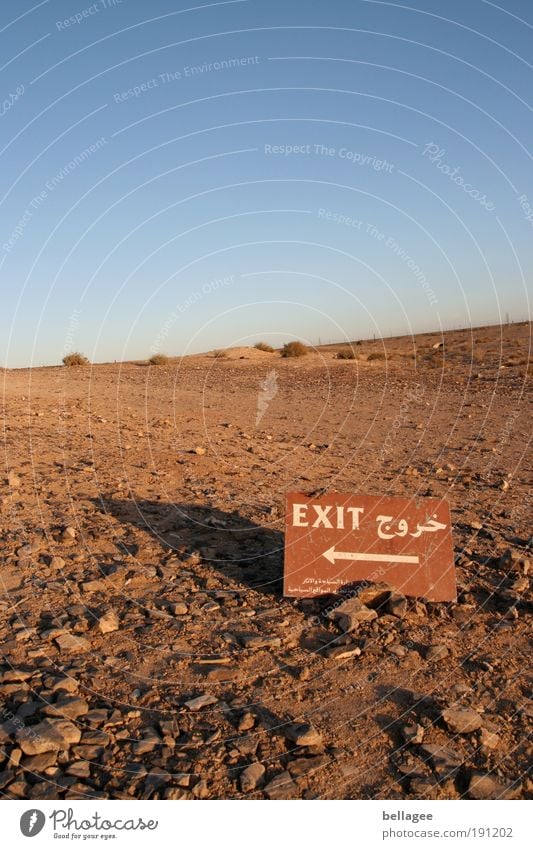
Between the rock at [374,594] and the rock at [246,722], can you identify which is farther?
the rock at [374,594]

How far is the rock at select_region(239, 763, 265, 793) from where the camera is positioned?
2982 millimetres

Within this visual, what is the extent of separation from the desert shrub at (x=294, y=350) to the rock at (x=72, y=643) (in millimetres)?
24634

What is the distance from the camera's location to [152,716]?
Answer: 3.48 metres

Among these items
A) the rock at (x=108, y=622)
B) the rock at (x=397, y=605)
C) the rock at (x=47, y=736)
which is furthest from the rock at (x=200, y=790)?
the rock at (x=397, y=605)

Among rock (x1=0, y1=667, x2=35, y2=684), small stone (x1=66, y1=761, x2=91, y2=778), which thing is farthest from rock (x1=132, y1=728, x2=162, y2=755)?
rock (x1=0, y1=667, x2=35, y2=684)

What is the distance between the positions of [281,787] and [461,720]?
110 centimetres

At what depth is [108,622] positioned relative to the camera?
A: 172 inches

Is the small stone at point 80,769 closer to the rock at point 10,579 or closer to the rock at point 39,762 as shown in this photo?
the rock at point 39,762

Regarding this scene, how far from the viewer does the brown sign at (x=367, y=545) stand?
4785 millimetres

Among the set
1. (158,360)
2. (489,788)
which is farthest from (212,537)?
(158,360)

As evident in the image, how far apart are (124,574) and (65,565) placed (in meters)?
0.53
